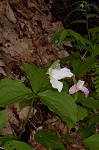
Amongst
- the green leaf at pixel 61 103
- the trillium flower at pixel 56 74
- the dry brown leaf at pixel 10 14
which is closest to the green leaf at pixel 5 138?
the green leaf at pixel 61 103

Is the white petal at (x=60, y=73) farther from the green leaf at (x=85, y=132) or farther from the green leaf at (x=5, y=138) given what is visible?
the green leaf at (x=85, y=132)

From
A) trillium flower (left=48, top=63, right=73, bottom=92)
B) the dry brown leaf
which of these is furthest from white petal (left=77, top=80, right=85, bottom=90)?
the dry brown leaf

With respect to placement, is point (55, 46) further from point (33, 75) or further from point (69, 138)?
point (33, 75)

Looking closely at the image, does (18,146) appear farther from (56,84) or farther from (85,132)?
(85,132)

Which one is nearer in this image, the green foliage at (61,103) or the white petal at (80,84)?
the green foliage at (61,103)

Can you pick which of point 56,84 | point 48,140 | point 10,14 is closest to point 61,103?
point 56,84

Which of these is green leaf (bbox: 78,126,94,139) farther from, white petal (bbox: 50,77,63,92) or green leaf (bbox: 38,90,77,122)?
white petal (bbox: 50,77,63,92)

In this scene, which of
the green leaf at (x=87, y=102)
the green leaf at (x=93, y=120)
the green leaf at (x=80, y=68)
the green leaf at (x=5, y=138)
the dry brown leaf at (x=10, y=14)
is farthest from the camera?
the dry brown leaf at (x=10, y=14)
